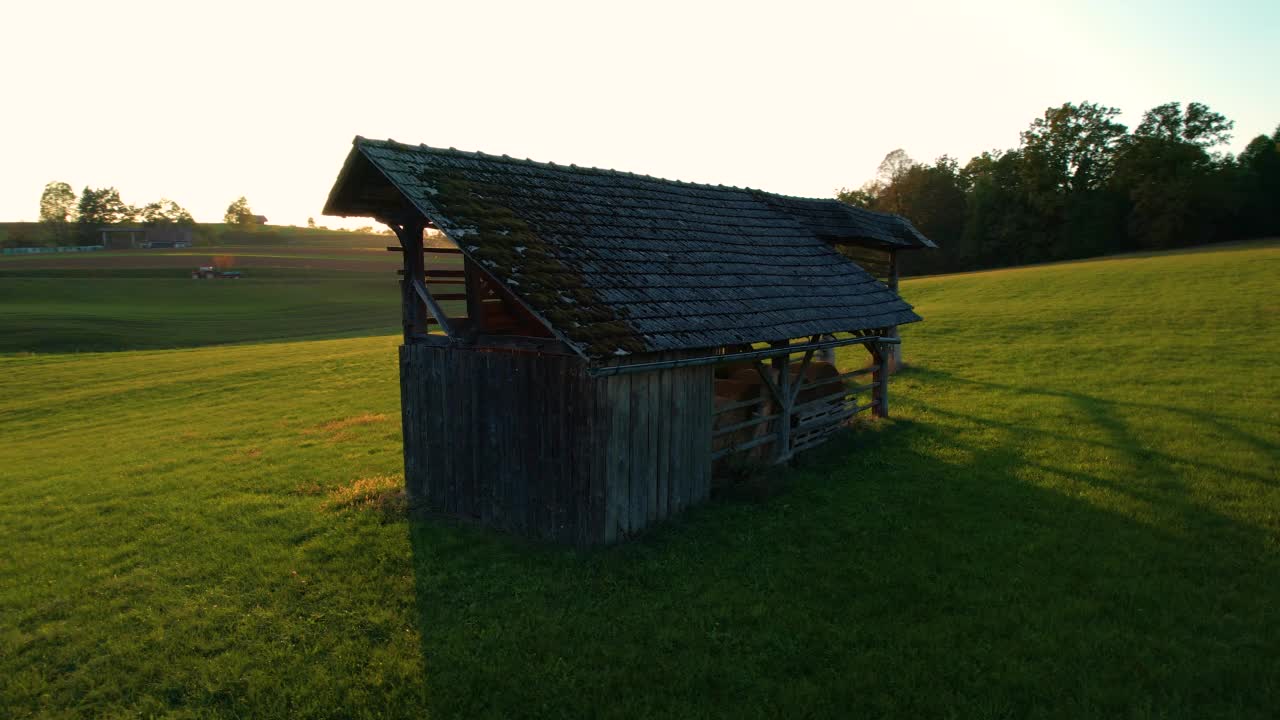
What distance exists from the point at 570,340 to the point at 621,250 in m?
3.19

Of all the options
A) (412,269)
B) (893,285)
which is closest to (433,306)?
(412,269)

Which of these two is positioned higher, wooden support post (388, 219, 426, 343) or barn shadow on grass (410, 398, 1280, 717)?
wooden support post (388, 219, 426, 343)

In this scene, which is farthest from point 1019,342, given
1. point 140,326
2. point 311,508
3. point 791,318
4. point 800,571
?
point 140,326

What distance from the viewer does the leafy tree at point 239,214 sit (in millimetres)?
144500

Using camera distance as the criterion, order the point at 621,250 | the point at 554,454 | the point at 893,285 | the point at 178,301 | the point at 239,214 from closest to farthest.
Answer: the point at 554,454
the point at 621,250
the point at 893,285
the point at 178,301
the point at 239,214

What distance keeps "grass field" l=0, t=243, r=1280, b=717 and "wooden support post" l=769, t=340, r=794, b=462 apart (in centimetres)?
58

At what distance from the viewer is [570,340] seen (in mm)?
7977

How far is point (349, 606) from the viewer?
25.2ft

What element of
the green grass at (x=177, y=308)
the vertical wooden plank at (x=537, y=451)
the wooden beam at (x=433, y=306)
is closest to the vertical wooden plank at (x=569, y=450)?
the vertical wooden plank at (x=537, y=451)

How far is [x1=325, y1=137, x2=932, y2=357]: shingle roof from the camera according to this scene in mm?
8773

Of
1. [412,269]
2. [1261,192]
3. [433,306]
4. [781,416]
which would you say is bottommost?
[781,416]

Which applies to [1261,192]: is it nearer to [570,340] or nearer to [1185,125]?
[1185,125]

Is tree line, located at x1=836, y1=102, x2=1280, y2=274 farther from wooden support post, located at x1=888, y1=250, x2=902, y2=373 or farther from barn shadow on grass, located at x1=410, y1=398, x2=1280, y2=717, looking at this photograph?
barn shadow on grass, located at x1=410, y1=398, x2=1280, y2=717

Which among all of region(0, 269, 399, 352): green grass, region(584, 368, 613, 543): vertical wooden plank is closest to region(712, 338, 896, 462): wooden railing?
region(584, 368, 613, 543): vertical wooden plank
